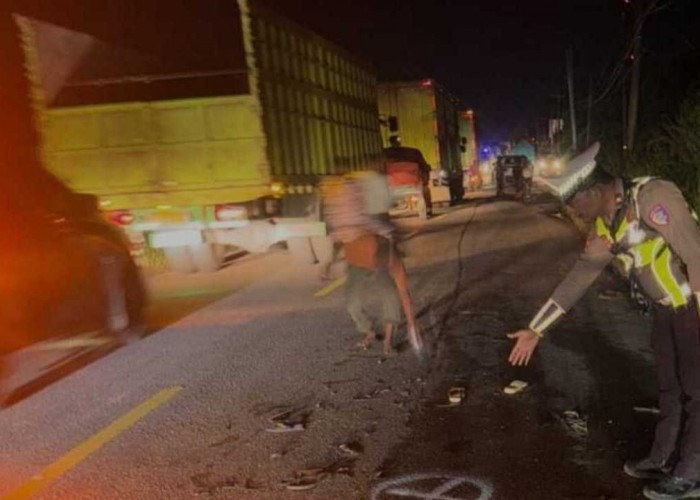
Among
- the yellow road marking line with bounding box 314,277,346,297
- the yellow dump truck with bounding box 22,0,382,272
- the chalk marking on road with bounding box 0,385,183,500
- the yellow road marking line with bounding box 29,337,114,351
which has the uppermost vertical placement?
the yellow dump truck with bounding box 22,0,382,272

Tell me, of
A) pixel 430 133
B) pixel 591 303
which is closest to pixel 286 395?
pixel 591 303

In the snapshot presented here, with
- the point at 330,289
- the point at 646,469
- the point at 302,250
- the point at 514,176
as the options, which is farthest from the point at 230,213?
the point at 514,176

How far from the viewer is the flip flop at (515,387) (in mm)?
5410

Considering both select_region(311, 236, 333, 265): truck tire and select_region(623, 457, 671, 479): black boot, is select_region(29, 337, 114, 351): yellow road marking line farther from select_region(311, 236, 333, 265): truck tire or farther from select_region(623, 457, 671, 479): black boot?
select_region(311, 236, 333, 265): truck tire

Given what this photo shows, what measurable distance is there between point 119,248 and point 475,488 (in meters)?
5.23

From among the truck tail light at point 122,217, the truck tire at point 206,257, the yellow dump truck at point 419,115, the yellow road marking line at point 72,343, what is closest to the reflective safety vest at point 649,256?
the yellow road marking line at point 72,343

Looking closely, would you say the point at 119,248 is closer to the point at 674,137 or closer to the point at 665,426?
the point at 665,426

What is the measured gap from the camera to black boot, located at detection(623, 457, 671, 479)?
3846 millimetres

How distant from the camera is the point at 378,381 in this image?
5.91 meters

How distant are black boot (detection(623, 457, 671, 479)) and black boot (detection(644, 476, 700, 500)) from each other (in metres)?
0.17

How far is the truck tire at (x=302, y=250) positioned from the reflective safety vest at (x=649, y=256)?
932 cm

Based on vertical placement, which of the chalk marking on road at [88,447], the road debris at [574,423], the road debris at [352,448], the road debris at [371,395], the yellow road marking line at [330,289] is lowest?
the road debris at [574,423]

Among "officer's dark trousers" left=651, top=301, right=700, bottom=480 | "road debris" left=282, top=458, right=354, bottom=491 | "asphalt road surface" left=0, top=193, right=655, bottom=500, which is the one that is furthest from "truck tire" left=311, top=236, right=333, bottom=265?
"officer's dark trousers" left=651, top=301, right=700, bottom=480

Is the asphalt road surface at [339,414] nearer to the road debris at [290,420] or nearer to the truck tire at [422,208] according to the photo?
the road debris at [290,420]
